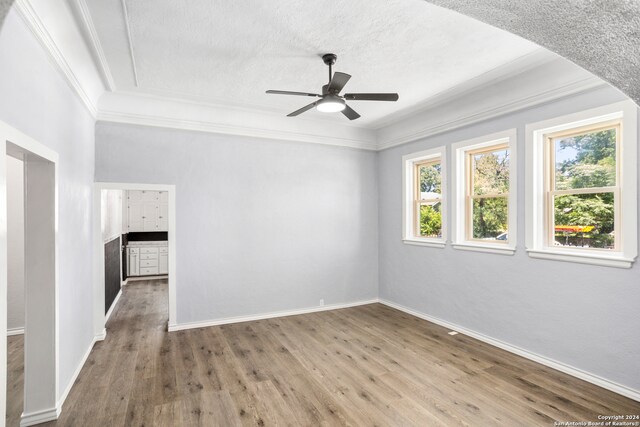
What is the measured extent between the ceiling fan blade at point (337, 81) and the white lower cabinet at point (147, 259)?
5988 millimetres

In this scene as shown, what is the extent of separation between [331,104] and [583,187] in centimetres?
251

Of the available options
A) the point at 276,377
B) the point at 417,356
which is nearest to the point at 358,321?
the point at 417,356

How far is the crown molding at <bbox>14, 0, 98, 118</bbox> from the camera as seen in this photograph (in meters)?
1.92

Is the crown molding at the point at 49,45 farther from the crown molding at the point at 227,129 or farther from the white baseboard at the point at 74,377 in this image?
the white baseboard at the point at 74,377

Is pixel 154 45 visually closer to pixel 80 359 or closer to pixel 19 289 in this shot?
pixel 80 359

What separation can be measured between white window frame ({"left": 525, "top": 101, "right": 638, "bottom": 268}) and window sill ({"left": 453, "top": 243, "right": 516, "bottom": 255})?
233 millimetres

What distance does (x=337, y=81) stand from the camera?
2.81 m

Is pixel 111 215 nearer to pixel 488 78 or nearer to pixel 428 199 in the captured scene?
pixel 428 199

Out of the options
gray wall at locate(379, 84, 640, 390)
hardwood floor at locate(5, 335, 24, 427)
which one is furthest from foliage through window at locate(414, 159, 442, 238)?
hardwood floor at locate(5, 335, 24, 427)

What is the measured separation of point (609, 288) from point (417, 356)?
6.00 ft

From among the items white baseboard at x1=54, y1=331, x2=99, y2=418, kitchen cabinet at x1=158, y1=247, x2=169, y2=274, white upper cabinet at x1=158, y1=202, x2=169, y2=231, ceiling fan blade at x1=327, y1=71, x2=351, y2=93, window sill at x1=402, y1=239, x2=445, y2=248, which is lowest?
white baseboard at x1=54, y1=331, x2=99, y2=418

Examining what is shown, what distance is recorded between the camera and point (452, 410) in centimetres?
258

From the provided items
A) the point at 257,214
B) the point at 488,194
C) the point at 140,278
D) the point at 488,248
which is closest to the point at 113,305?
the point at 140,278

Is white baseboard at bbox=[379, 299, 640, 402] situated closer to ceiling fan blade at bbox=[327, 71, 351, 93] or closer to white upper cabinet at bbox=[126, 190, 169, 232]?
ceiling fan blade at bbox=[327, 71, 351, 93]
